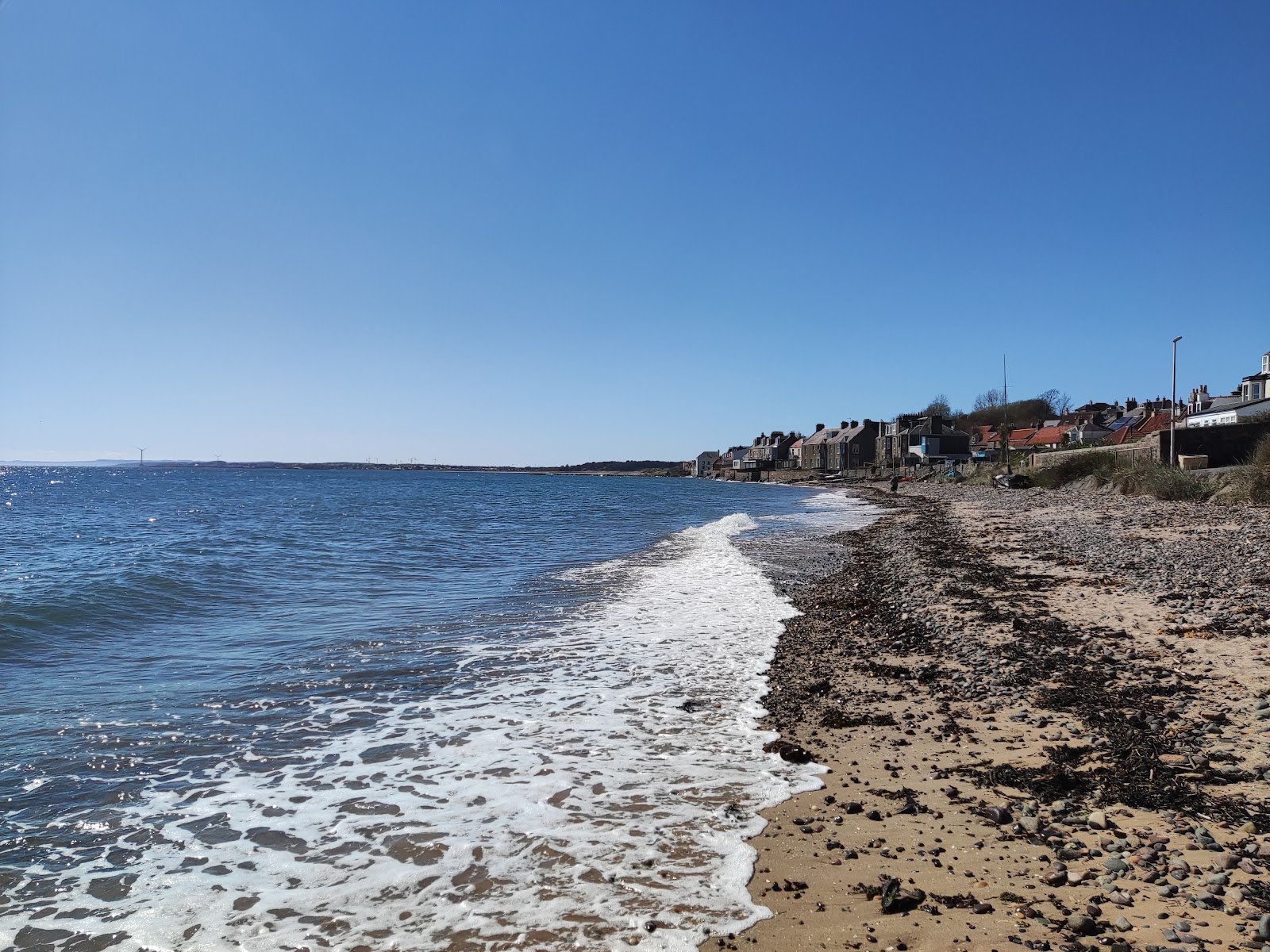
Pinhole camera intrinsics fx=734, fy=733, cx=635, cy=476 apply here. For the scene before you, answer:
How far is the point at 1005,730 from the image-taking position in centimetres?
667

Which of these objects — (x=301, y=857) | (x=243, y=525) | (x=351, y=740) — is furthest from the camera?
(x=243, y=525)

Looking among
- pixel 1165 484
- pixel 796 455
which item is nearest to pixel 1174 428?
pixel 1165 484

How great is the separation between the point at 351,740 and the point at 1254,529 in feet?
69.9

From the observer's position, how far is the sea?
4.31 metres

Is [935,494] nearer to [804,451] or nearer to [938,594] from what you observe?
[938,594]

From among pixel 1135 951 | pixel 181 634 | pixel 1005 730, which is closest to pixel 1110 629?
pixel 1005 730

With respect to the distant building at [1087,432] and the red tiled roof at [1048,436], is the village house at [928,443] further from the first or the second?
the distant building at [1087,432]

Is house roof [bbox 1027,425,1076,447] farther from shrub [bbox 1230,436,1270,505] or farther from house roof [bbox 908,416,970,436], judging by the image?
shrub [bbox 1230,436,1270,505]

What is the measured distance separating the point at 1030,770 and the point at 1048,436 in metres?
103

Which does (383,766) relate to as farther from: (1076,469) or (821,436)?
(821,436)

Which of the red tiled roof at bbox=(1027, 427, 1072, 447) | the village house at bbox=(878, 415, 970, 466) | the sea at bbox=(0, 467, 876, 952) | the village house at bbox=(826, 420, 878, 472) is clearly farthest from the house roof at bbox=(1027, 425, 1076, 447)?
the sea at bbox=(0, 467, 876, 952)

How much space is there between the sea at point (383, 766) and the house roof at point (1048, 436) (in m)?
91.0

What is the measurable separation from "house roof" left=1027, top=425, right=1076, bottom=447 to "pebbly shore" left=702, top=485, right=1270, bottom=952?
89.0 m

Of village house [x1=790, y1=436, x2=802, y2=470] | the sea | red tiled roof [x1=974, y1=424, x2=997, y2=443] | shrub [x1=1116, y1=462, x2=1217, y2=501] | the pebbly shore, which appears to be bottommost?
the sea
